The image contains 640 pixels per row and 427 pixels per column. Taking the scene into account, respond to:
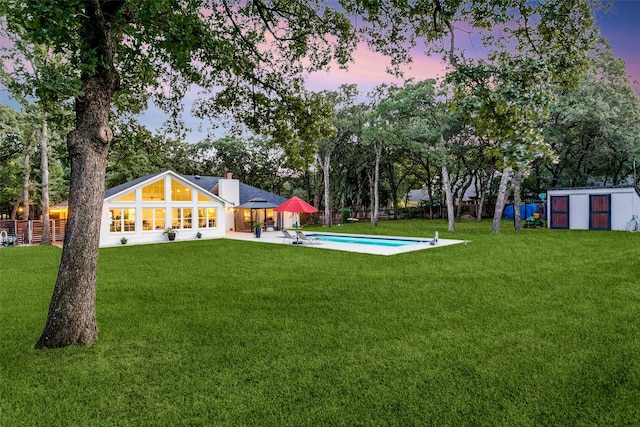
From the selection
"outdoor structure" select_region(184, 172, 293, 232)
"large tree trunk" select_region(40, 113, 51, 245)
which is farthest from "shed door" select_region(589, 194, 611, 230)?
"large tree trunk" select_region(40, 113, 51, 245)

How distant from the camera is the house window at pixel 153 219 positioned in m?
19.5

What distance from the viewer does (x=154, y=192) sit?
1967cm

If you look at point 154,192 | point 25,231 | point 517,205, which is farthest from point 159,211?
point 517,205

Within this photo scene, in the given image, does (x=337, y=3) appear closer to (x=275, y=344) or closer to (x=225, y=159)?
(x=275, y=344)

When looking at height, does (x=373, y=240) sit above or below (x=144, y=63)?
below

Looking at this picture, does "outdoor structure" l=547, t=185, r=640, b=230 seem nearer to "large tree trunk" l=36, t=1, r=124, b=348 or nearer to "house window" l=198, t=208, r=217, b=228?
"house window" l=198, t=208, r=217, b=228

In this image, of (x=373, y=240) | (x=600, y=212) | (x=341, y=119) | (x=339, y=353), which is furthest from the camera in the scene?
A: (x=341, y=119)

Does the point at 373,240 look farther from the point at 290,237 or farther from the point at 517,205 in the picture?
the point at 517,205

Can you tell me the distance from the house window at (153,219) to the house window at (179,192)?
3.44 feet

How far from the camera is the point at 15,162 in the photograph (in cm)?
2920

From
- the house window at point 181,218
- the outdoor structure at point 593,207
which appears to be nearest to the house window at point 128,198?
the house window at point 181,218

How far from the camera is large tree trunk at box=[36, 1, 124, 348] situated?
442 cm

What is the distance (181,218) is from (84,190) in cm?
1717

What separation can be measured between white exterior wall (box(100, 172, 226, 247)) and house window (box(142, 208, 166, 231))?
183 millimetres
